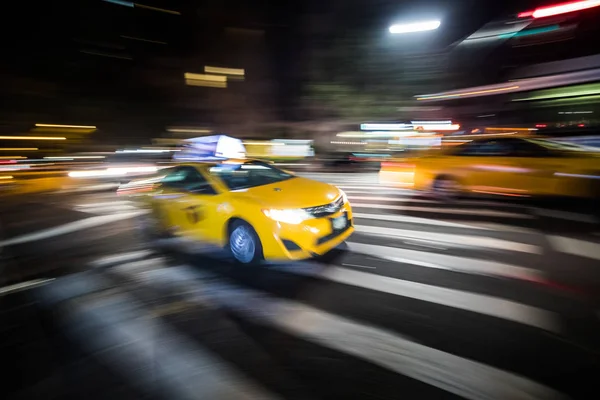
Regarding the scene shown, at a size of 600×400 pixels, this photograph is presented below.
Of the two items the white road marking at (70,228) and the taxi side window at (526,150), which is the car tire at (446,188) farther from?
the white road marking at (70,228)

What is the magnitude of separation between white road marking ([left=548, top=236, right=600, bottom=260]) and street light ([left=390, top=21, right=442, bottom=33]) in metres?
18.8

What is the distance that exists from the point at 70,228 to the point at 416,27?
70.7 feet

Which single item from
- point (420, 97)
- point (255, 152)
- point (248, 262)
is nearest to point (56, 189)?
point (255, 152)

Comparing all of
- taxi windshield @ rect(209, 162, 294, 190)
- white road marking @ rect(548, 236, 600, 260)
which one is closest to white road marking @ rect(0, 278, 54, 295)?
taxi windshield @ rect(209, 162, 294, 190)

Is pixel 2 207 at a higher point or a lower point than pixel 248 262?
lower

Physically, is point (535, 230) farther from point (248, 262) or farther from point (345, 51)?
point (345, 51)

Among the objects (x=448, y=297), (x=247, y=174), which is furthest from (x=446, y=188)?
(x=448, y=297)

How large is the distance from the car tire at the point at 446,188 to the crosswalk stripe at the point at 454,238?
327 centimetres

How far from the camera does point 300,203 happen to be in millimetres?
4727

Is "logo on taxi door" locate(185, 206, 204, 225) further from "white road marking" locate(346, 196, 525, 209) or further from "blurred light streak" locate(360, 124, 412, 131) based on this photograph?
"blurred light streak" locate(360, 124, 412, 131)

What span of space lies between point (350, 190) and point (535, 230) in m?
6.37

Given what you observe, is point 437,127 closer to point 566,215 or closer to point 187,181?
point 566,215

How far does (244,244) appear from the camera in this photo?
5.03 meters

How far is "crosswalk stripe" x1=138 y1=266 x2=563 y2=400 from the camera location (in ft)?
8.23
